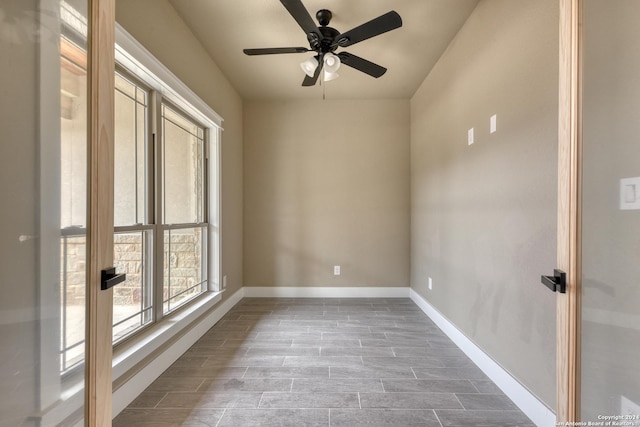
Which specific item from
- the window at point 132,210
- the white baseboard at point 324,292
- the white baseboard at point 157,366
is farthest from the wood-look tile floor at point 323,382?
the white baseboard at point 324,292

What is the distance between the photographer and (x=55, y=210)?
3.18 feet

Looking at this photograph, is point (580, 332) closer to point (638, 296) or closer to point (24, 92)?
point (638, 296)

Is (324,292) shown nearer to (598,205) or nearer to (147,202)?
(147,202)

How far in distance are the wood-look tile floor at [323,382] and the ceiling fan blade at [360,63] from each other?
242cm

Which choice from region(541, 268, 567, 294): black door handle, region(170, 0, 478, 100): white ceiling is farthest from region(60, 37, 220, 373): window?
region(541, 268, 567, 294): black door handle

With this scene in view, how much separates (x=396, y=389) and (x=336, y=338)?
0.82 meters

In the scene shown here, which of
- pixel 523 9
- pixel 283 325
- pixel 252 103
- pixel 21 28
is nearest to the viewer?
pixel 21 28

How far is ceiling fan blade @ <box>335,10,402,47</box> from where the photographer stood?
5.94 feet

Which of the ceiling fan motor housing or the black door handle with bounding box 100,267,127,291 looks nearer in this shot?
the black door handle with bounding box 100,267,127,291

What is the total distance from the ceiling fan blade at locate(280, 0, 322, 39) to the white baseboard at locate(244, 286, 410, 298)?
299 cm

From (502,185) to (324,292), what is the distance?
265 cm

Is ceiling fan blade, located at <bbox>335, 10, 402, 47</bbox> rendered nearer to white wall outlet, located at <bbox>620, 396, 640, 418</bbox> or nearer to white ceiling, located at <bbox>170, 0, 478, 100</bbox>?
white ceiling, located at <bbox>170, 0, 478, 100</bbox>

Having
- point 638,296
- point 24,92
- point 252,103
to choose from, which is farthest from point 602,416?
point 252,103

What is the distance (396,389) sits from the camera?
1.81 m
